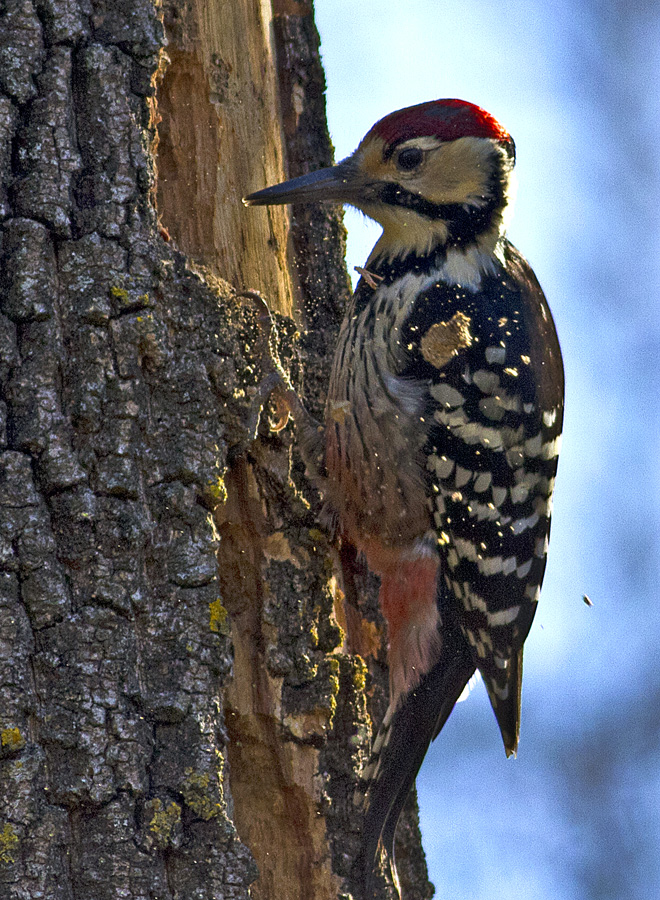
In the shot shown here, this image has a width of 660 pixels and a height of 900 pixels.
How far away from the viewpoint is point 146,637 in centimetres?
183

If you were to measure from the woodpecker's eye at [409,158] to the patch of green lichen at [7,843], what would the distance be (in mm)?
1797

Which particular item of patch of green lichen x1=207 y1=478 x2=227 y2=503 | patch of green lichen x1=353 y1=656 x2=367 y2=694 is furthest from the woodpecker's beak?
patch of green lichen x1=353 y1=656 x2=367 y2=694

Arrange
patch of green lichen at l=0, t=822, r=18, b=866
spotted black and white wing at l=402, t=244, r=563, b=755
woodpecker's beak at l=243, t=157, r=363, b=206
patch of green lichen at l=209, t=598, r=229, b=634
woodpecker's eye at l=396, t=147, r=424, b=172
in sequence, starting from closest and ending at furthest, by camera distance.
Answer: patch of green lichen at l=0, t=822, r=18, b=866 < patch of green lichen at l=209, t=598, r=229, b=634 < woodpecker's beak at l=243, t=157, r=363, b=206 < spotted black and white wing at l=402, t=244, r=563, b=755 < woodpecker's eye at l=396, t=147, r=424, b=172

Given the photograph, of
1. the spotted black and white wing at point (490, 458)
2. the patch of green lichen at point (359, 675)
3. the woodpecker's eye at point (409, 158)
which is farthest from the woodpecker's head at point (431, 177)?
the patch of green lichen at point (359, 675)

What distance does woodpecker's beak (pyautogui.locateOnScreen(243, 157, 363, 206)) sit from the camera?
221cm

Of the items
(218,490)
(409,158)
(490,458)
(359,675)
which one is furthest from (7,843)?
(409,158)

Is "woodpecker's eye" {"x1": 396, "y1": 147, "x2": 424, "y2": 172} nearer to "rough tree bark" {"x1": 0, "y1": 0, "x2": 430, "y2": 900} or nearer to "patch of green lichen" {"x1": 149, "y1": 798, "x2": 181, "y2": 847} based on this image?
"rough tree bark" {"x1": 0, "y1": 0, "x2": 430, "y2": 900}

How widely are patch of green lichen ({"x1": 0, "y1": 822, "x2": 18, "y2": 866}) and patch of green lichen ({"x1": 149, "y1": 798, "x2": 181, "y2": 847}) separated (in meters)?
0.24

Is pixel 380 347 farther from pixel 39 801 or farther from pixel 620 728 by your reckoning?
pixel 620 728

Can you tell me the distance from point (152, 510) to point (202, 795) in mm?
538

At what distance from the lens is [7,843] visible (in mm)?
1605

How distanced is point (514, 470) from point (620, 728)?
10.6ft

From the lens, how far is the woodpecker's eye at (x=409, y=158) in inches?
99.8

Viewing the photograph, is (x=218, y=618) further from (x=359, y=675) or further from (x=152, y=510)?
(x=359, y=675)
